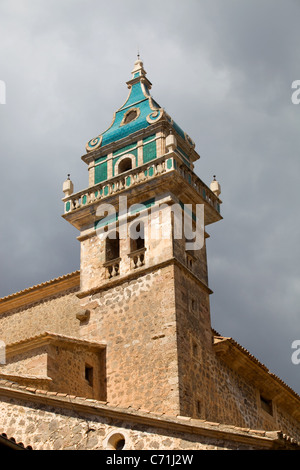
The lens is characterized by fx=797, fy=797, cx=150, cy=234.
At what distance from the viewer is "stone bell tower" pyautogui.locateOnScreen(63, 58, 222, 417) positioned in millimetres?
19969

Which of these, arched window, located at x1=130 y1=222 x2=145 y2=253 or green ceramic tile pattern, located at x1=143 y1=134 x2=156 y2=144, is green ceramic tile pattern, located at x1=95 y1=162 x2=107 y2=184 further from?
arched window, located at x1=130 y1=222 x2=145 y2=253

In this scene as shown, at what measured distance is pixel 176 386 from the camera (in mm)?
19219

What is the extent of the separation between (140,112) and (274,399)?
10014mm

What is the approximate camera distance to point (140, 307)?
68.7 feet

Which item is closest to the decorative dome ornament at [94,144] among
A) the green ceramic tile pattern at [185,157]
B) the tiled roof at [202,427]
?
the green ceramic tile pattern at [185,157]

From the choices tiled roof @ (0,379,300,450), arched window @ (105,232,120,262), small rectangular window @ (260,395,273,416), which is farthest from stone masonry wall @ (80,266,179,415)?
tiled roof @ (0,379,300,450)

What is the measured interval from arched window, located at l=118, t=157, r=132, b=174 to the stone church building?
4 centimetres

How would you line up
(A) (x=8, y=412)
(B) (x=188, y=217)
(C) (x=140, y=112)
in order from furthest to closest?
1. (C) (x=140, y=112)
2. (B) (x=188, y=217)
3. (A) (x=8, y=412)

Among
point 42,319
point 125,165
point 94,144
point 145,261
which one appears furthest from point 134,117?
point 42,319

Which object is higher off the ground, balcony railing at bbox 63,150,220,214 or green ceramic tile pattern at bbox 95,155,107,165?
green ceramic tile pattern at bbox 95,155,107,165
